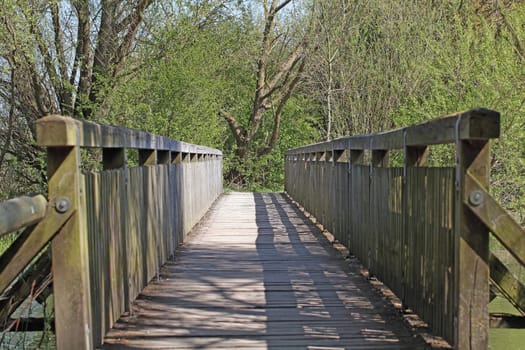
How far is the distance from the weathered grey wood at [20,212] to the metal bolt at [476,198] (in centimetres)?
192

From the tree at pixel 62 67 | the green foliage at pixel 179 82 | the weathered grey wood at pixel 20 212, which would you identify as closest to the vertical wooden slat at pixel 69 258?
the weathered grey wood at pixel 20 212

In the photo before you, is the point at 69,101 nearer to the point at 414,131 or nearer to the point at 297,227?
the point at 297,227

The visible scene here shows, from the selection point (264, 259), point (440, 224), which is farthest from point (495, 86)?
point (440, 224)

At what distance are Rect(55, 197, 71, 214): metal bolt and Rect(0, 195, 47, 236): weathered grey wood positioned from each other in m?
0.06

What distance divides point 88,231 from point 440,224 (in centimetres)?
179

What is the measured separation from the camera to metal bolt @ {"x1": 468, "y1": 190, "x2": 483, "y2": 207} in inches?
116

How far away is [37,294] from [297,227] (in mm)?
6286

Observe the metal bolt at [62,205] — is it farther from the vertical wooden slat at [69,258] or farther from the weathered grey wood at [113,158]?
the weathered grey wood at [113,158]

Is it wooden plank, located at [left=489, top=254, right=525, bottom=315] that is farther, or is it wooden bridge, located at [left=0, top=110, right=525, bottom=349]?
wooden plank, located at [left=489, top=254, right=525, bottom=315]

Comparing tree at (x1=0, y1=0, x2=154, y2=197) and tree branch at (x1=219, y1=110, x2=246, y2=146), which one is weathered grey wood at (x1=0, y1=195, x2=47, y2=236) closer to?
tree at (x1=0, y1=0, x2=154, y2=197)

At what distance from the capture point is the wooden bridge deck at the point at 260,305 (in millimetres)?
3725

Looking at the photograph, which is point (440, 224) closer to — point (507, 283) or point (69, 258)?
point (507, 283)

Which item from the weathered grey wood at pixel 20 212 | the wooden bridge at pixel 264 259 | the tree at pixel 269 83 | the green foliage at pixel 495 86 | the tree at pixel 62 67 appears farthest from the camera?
the tree at pixel 269 83

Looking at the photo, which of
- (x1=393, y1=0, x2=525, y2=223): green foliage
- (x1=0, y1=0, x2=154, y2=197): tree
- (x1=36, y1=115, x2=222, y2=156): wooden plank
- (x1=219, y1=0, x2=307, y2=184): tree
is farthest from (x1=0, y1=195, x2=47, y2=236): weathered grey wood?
(x1=219, y1=0, x2=307, y2=184): tree
